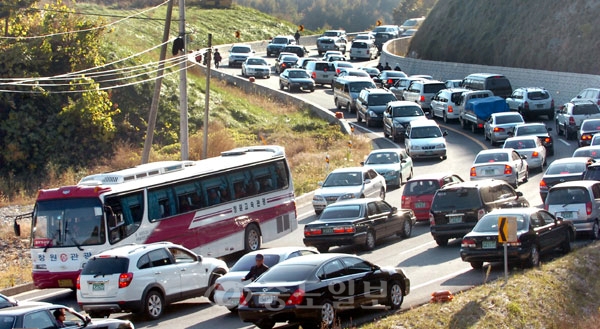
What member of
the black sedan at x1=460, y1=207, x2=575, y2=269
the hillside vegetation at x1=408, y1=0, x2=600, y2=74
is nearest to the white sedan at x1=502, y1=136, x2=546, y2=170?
the black sedan at x1=460, y1=207, x2=575, y2=269

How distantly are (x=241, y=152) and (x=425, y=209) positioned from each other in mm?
5711

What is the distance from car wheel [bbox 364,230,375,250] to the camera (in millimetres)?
24703

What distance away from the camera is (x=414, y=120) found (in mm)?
44281

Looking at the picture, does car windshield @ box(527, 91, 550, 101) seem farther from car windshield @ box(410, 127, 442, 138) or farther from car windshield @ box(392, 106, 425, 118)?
car windshield @ box(410, 127, 442, 138)

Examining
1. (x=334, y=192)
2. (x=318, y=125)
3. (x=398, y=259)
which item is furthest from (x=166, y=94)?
(x=398, y=259)

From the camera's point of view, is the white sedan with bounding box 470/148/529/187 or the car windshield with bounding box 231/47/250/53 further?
the car windshield with bounding box 231/47/250/53

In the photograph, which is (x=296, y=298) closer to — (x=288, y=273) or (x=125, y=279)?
(x=288, y=273)

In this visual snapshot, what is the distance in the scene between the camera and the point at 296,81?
6303cm

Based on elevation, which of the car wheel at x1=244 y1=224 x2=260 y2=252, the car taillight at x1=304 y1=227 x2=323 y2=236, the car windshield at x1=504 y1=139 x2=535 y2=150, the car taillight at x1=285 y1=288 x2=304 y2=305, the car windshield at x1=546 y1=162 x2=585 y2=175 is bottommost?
the car wheel at x1=244 y1=224 x2=260 y2=252

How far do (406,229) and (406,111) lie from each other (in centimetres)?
2042

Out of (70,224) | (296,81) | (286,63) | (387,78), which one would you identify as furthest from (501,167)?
(286,63)

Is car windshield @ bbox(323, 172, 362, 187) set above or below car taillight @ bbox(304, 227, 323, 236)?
below

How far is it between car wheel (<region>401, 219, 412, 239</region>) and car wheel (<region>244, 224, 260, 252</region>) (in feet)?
13.3

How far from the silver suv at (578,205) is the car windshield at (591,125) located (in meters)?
14.9
